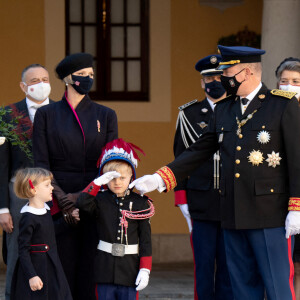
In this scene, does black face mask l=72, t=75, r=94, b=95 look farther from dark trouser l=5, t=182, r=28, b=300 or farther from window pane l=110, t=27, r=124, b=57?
window pane l=110, t=27, r=124, b=57

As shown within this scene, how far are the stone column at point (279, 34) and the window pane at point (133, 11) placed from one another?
1849 mm

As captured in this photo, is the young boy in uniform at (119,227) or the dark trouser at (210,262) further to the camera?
the dark trouser at (210,262)

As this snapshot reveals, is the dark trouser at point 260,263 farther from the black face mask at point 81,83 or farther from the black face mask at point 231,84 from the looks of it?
the black face mask at point 81,83

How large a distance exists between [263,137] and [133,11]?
531cm

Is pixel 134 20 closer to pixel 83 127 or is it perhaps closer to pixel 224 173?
pixel 83 127

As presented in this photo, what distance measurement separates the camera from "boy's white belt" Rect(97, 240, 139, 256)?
232 inches

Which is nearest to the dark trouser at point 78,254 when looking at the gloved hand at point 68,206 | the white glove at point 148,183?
the gloved hand at point 68,206

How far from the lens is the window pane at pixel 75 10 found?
10.4 m

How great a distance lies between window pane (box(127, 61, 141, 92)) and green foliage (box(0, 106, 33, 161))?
3950mm

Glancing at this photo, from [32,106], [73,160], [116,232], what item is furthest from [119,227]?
[32,106]

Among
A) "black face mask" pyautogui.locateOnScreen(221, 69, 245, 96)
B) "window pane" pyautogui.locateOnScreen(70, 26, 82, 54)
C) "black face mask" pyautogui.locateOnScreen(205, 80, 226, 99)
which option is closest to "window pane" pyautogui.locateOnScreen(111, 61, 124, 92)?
"window pane" pyautogui.locateOnScreen(70, 26, 82, 54)

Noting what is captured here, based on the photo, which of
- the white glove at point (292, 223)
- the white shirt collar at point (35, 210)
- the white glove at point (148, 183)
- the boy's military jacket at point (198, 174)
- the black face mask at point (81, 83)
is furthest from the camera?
the boy's military jacket at point (198, 174)

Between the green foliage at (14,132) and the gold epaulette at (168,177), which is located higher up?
the green foliage at (14,132)

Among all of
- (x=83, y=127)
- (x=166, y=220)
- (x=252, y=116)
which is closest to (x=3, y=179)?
(x=83, y=127)
